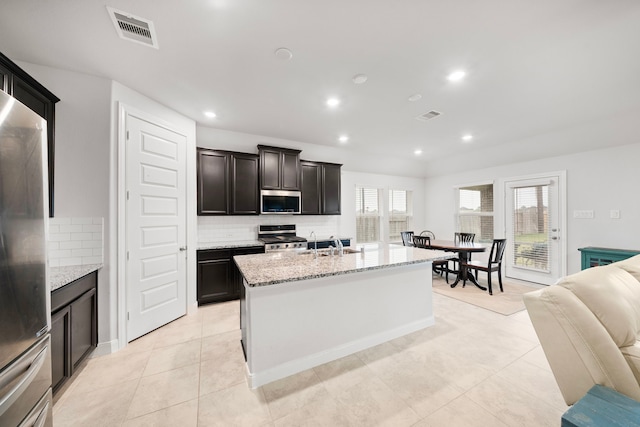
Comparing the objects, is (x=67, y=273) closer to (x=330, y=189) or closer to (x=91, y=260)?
(x=91, y=260)

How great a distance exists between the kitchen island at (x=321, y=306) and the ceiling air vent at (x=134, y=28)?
1.99 m

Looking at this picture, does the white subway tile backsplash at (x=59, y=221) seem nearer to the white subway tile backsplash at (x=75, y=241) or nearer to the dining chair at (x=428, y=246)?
the white subway tile backsplash at (x=75, y=241)

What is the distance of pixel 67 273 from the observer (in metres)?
1.97

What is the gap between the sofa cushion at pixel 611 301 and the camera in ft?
3.85

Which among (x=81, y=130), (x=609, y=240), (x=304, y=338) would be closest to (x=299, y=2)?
(x=81, y=130)

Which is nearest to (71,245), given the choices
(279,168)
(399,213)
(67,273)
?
(67,273)

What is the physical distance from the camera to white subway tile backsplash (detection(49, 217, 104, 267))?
2217mm

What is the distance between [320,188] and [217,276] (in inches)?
93.8

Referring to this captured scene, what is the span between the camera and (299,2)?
1.59m

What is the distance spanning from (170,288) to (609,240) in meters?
6.43

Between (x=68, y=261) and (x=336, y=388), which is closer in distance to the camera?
(x=336, y=388)

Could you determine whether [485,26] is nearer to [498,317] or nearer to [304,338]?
[304,338]

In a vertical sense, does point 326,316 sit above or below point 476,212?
below

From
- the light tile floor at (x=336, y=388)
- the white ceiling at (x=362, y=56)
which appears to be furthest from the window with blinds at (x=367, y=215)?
the light tile floor at (x=336, y=388)
